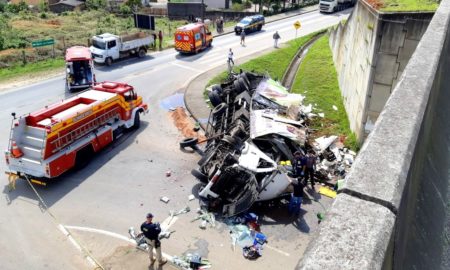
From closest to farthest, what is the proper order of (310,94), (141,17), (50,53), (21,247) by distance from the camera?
(21,247) < (310,94) < (50,53) < (141,17)

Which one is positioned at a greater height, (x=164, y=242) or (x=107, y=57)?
(x=107, y=57)

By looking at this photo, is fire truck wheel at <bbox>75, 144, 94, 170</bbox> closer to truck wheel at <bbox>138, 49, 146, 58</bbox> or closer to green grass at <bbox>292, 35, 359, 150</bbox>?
green grass at <bbox>292, 35, 359, 150</bbox>

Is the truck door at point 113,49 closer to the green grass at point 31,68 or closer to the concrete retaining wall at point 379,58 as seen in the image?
the green grass at point 31,68

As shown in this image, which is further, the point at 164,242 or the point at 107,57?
the point at 107,57

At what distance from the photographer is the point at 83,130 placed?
15.7m

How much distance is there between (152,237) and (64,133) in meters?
6.24

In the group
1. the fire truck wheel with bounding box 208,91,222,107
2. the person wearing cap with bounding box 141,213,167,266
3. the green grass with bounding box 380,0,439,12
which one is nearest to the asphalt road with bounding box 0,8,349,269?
the person wearing cap with bounding box 141,213,167,266

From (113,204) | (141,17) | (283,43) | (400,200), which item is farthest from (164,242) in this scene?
(141,17)

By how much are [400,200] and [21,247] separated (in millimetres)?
11423

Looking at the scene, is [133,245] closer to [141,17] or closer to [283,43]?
[283,43]

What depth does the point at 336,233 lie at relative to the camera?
97.6 inches

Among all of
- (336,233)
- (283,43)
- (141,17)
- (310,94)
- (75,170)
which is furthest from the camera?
(141,17)

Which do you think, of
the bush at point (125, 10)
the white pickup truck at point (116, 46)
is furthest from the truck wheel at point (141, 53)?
the bush at point (125, 10)

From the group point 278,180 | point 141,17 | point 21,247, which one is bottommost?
point 21,247
